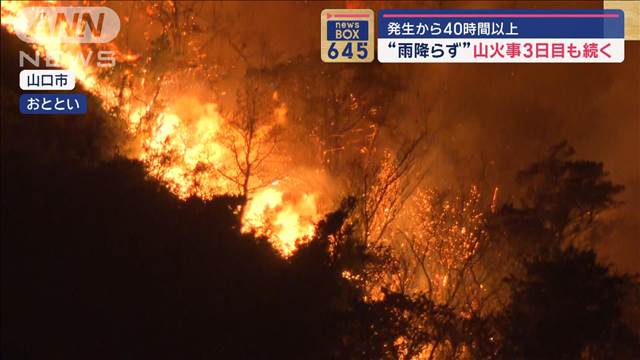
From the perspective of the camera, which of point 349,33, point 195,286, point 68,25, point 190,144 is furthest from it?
point 190,144

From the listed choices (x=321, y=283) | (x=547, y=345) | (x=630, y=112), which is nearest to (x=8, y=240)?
(x=321, y=283)

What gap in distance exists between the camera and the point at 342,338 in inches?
366

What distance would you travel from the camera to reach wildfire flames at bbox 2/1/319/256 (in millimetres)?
13523

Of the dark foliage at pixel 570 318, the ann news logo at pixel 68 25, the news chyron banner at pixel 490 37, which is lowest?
the dark foliage at pixel 570 318

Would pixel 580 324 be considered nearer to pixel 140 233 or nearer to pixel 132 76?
pixel 140 233

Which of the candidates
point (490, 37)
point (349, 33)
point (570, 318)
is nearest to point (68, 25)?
point (349, 33)

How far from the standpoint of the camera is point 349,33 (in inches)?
457

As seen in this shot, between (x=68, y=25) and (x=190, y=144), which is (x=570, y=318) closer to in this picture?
(x=68, y=25)

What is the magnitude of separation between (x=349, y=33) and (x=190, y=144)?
8616 millimetres

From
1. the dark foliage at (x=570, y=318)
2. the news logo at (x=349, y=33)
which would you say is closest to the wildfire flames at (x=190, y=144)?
the news logo at (x=349, y=33)

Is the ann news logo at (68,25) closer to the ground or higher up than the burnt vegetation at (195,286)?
higher up

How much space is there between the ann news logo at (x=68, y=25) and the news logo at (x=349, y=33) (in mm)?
4015

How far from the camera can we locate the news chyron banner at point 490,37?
1070 centimetres

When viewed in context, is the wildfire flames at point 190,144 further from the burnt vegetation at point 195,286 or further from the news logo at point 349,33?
the news logo at point 349,33
